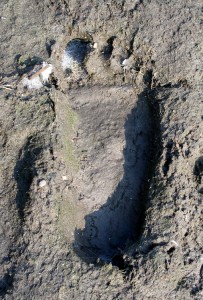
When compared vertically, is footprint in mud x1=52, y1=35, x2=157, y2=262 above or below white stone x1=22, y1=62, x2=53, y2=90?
below

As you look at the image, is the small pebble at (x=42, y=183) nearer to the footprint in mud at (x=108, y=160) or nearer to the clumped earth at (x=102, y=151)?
the clumped earth at (x=102, y=151)

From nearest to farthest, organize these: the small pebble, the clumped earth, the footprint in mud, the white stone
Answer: the clumped earth < the small pebble < the footprint in mud < the white stone

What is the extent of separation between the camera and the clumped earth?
3.40 metres

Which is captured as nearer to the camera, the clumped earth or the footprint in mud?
the clumped earth

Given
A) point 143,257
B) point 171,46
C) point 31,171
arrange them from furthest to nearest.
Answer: point 171,46, point 31,171, point 143,257

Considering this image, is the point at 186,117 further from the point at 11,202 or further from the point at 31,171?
Answer: the point at 11,202

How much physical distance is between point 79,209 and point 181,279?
104 centimetres

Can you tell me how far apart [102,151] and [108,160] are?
102 mm

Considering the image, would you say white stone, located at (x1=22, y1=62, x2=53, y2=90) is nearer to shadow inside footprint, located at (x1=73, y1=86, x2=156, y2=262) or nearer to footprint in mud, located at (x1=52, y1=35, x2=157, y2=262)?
footprint in mud, located at (x1=52, y1=35, x2=157, y2=262)

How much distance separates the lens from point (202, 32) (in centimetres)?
385

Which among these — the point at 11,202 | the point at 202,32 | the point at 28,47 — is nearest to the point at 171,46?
the point at 202,32

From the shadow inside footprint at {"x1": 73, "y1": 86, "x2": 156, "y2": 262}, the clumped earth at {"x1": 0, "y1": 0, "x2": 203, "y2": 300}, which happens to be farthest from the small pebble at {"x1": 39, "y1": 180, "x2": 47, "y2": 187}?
the shadow inside footprint at {"x1": 73, "y1": 86, "x2": 156, "y2": 262}

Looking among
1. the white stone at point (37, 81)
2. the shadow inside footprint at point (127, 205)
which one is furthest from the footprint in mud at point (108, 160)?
the white stone at point (37, 81)

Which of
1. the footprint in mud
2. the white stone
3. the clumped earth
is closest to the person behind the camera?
the clumped earth
